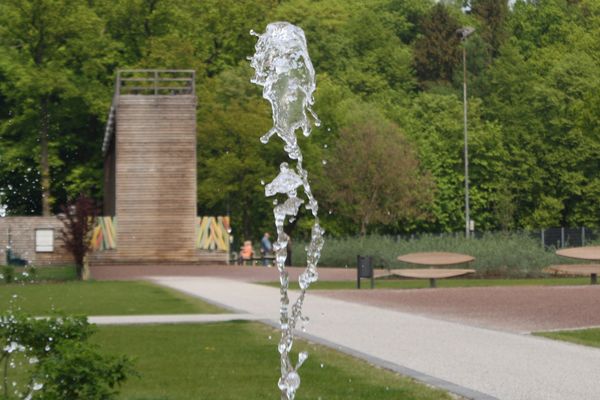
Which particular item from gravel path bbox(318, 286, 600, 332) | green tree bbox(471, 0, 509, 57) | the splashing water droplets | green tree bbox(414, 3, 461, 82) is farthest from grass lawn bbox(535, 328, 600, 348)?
green tree bbox(471, 0, 509, 57)

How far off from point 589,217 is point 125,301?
56601 millimetres

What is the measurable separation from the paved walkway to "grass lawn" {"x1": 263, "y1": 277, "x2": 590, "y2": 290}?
10.8 metres

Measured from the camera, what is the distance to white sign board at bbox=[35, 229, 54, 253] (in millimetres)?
62625

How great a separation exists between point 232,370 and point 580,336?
6280 mm

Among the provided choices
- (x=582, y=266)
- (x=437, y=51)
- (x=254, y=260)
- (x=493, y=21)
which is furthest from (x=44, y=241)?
(x=493, y=21)

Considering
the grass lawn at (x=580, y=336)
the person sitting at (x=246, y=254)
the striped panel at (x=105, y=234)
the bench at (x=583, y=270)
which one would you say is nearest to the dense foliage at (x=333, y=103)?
the person sitting at (x=246, y=254)

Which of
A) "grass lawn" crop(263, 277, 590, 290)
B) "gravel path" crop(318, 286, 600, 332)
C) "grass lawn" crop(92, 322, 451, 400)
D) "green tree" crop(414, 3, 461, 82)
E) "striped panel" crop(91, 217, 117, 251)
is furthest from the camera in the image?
"green tree" crop(414, 3, 461, 82)

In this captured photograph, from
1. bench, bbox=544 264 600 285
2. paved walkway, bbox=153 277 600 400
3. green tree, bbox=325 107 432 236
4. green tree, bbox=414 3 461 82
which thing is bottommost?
paved walkway, bbox=153 277 600 400

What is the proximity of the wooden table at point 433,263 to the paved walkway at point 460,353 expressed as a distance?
37.4 ft

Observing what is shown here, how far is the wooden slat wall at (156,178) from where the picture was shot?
61.7 metres

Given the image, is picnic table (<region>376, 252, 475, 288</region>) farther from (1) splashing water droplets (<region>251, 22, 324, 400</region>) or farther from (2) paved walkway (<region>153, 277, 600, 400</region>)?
(1) splashing water droplets (<region>251, 22, 324, 400</region>)

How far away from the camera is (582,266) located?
127ft

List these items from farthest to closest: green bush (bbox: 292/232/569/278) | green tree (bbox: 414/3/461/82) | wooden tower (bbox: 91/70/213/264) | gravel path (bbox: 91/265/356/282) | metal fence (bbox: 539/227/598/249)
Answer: green tree (bbox: 414/3/461/82) < metal fence (bbox: 539/227/598/249) < wooden tower (bbox: 91/70/213/264) < gravel path (bbox: 91/265/356/282) < green bush (bbox: 292/232/569/278)

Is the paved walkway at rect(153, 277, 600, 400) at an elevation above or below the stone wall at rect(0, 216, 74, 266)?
below
